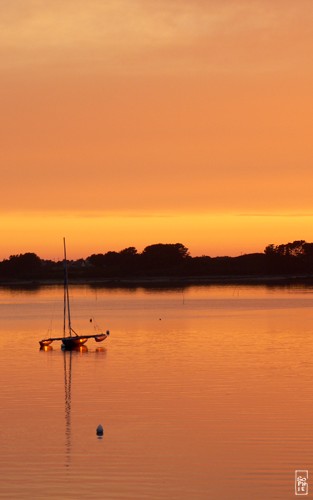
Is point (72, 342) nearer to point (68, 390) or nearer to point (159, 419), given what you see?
point (68, 390)

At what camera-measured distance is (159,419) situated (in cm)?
4928

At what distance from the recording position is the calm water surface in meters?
36.1

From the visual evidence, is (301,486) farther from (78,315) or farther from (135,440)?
(78,315)

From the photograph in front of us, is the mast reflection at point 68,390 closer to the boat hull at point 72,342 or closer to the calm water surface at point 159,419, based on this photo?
the calm water surface at point 159,419

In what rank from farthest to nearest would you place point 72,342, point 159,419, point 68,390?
point 72,342 < point 68,390 < point 159,419

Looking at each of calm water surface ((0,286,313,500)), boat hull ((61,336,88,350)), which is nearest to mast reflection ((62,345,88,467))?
calm water surface ((0,286,313,500))

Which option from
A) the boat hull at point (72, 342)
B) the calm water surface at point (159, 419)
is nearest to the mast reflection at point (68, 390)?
the calm water surface at point (159, 419)

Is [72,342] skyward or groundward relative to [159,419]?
skyward

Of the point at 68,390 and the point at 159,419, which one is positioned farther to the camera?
the point at 68,390

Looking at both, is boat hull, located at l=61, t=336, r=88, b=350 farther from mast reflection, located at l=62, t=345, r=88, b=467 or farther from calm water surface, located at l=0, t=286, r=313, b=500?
calm water surface, located at l=0, t=286, r=313, b=500

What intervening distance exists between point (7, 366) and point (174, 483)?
43096 millimetres

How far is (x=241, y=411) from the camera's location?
166 ft

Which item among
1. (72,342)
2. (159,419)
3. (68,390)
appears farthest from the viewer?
(72,342)

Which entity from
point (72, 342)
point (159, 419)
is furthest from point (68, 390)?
point (72, 342)
